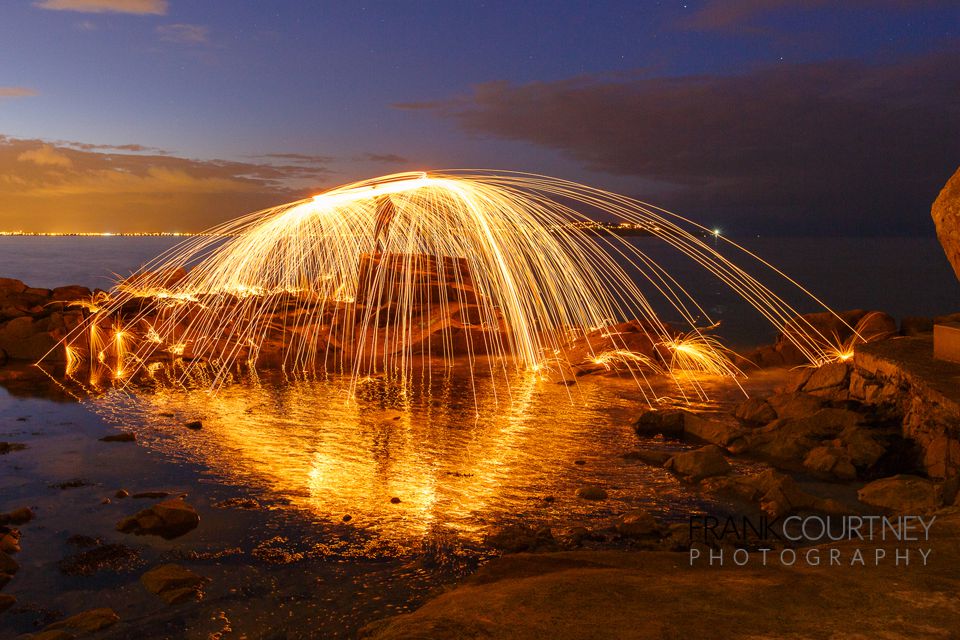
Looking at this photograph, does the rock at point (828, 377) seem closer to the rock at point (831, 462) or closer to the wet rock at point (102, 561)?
the rock at point (831, 462)

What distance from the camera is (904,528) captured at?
7.08 meters

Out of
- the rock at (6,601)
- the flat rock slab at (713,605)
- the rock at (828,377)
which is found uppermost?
the rock at (828,377)

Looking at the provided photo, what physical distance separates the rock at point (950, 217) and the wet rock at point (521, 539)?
8.66m

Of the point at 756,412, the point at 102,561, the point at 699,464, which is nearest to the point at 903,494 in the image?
the point at 699,464

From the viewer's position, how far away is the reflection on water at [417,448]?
9891 millimetres

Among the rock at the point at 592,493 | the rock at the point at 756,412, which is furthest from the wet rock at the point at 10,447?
the rock at the point at 756,412

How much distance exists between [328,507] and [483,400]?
7674 mm

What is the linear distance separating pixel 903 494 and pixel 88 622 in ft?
33.8

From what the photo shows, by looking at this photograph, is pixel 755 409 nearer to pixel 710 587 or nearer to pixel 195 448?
pixel 710 587

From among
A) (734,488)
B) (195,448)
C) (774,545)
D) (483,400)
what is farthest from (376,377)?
(774,545)

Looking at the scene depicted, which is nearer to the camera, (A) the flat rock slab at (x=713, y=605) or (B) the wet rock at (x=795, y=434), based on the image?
(A) the flat rock slab at (x=713, y=605)

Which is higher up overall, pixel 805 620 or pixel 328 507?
pixel 805 620

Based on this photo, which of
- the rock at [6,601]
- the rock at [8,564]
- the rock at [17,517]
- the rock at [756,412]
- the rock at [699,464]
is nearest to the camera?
the rock at [6,601]

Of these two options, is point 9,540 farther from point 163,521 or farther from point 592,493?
point 592,493
